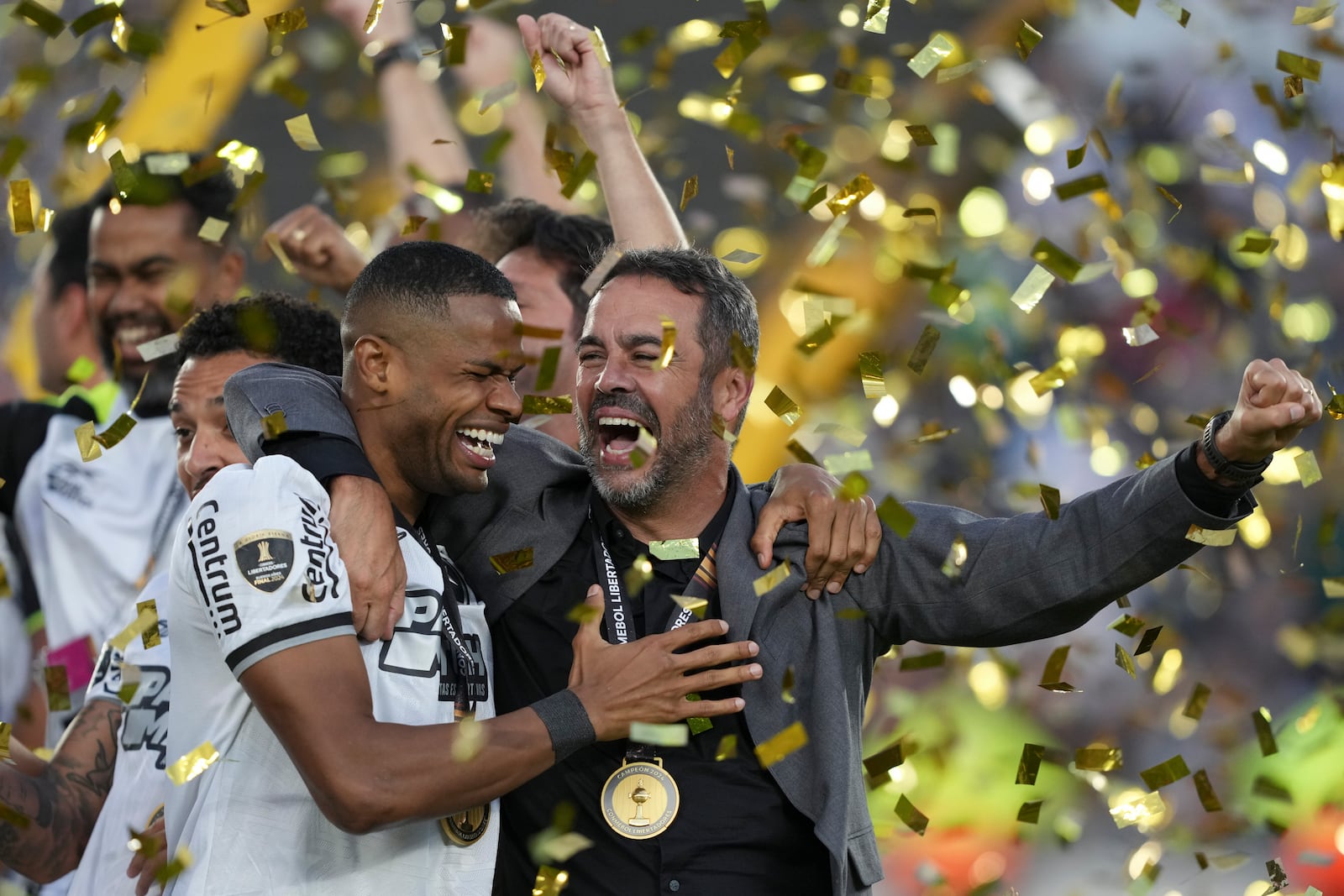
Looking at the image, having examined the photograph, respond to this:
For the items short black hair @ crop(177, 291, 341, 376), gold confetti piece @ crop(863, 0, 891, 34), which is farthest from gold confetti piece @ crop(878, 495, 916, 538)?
short black hair @ crop(177, 291, 341, 376)

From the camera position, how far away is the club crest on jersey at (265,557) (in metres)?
2.16

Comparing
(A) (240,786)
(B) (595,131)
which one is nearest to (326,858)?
(A) (240,786)

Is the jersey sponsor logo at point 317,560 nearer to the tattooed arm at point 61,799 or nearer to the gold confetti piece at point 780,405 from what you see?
the gold confetti piece at point 780,405

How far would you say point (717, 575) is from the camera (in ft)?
9.39

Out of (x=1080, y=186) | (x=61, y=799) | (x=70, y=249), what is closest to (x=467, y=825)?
(x=61, y=799)

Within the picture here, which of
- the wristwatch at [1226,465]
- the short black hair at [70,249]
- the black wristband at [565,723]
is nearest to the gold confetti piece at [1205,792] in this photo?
the wristwatch at [1226,465]

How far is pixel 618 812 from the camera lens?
2.61 m

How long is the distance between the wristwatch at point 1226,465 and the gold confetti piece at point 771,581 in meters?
0.83

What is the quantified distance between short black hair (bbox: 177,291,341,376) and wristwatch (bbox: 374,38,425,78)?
11.0 ft

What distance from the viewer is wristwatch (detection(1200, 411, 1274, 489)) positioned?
250 cm

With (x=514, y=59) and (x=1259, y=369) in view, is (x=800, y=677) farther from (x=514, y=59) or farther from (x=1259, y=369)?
(x=514, y=59)

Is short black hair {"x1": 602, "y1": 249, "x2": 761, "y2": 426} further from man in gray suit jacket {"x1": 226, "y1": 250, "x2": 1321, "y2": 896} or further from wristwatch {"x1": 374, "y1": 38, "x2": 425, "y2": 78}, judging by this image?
wristwatch {"x1": 374, "y1": 38, "x2": 425, "y2": 78}

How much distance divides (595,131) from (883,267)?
14.8 ft

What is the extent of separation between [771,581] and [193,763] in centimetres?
113
